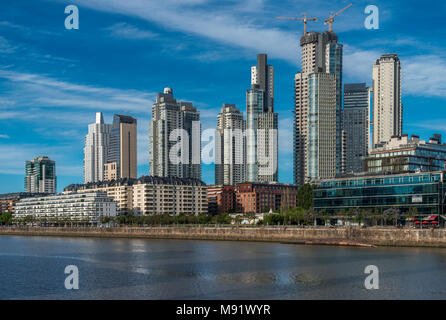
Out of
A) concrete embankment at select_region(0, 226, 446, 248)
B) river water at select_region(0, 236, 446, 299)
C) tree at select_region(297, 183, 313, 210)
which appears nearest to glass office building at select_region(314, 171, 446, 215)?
concrete embankment at select_region(0, 226, 446, 248)

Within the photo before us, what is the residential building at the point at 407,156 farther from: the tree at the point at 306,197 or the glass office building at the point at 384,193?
the tree at the point at 306,197

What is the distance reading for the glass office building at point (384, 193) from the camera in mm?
123812

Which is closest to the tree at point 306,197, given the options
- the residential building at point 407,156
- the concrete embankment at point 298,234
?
the residential building at point 407,156

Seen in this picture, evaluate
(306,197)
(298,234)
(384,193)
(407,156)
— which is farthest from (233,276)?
(306,197)

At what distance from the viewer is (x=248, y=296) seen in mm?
48906

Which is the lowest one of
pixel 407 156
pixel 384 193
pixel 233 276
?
pixel 233 276

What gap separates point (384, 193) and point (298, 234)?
25.5 m

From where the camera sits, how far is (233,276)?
61.3 metres

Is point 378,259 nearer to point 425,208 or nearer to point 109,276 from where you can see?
point 109,276

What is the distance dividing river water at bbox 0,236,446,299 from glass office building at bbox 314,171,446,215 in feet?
120

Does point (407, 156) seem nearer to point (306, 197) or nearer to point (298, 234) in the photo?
point (306, 197)

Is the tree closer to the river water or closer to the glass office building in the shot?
the glass office building

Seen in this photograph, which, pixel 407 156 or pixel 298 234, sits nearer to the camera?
pixel 298 234

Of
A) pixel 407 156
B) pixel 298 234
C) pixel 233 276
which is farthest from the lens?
pixel 407 156
